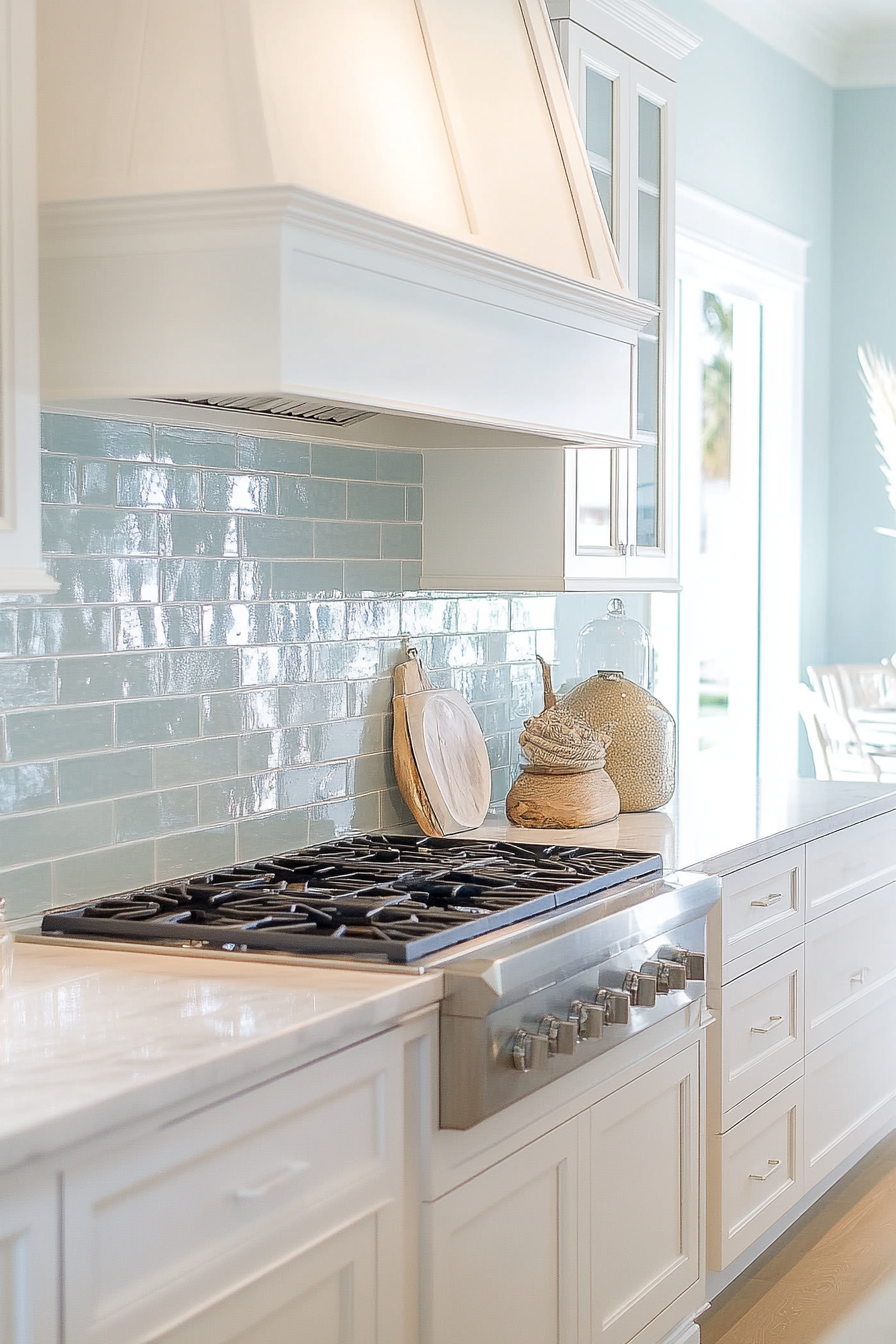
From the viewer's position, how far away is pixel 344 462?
2707 mm

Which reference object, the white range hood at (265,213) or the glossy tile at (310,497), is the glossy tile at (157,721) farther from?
the white range hood at (265,213)

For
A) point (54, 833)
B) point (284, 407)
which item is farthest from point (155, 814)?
point (284, 407)

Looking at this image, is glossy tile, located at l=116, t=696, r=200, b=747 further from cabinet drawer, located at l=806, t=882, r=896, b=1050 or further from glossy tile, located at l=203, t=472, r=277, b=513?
cabinet drawer, located at l=806, t=882, r=896, b=1050

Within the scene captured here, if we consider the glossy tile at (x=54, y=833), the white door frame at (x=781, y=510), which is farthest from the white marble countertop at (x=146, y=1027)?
the white door frame at (x=781, y=510)

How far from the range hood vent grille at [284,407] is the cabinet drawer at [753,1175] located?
4.71 feet

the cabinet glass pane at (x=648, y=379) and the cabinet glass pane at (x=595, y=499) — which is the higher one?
the cabinet glass pane at (x=648, y=379)

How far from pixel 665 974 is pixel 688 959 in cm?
11

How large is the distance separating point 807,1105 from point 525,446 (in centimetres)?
147

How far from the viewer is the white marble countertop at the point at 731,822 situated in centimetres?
272

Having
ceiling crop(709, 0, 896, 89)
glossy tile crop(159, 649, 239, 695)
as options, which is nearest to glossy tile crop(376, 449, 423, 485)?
glossy tile crop(159, 649, 239, 695)

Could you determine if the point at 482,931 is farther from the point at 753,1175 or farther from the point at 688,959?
the point at 753,1175

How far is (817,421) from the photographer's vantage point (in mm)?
5191

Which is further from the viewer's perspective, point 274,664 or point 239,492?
point 274,664

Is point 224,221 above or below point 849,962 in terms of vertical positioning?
above
